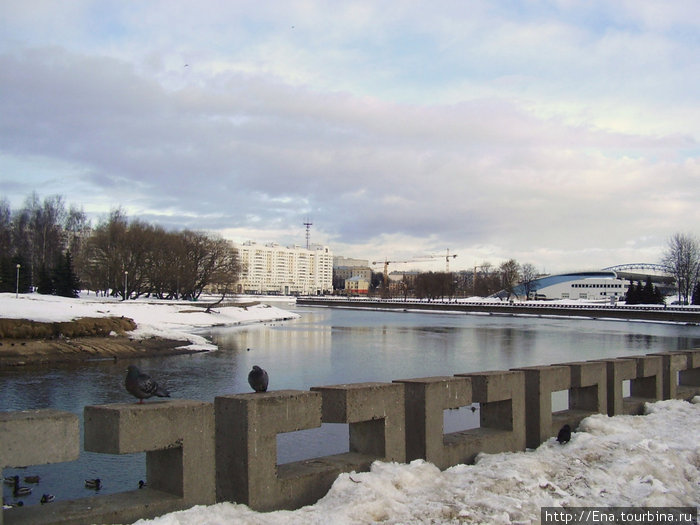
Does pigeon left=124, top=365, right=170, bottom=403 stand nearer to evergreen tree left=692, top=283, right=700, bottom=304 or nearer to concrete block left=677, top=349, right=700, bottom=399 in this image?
concrete block left=677, top=349, right=700, bottom=399

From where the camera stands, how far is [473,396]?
26.8ft

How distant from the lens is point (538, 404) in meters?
9.01

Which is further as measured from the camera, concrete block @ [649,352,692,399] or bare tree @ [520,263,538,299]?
bare tree @ [520,263,538,299]

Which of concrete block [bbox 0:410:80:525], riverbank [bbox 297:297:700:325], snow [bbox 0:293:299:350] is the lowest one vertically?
riverbank [bbox 297:297:700:325]

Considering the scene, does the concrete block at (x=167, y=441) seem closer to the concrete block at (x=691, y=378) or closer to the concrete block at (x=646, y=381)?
the concrete block at (x=646, y=381)

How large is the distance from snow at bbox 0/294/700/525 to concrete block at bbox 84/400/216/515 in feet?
0.82

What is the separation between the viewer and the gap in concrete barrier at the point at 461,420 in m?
16.5

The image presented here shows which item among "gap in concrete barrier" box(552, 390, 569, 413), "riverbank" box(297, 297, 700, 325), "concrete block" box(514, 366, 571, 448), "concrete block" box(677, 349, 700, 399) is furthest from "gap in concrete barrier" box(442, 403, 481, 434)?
"riverbank" box(297, 297, 700, 325)

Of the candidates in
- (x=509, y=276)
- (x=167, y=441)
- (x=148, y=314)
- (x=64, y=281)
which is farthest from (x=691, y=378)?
(x=509, y=276)

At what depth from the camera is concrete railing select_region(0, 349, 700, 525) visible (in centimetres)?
504

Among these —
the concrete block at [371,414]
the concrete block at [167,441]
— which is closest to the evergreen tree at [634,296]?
the concrete block at [371,414]

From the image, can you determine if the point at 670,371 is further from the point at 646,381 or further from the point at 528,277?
the point at 528,277

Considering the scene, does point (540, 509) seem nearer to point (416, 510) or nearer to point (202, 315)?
point (416, 510)

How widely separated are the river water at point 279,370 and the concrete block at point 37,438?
23.6 ft
